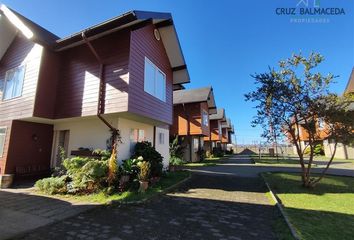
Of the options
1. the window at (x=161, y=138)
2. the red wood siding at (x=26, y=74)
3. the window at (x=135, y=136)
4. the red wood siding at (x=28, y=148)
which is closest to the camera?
the red wood siding at (x=26, y=74)

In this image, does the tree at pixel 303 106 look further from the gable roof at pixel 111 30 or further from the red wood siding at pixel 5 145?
the red wood siding at pixel 5 145

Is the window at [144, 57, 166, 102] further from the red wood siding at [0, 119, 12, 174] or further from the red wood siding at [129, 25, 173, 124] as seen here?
the red wood siding at [0, 119, 12, 174]

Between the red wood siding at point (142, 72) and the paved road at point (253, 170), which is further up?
the red wood siding at point (142, 72)

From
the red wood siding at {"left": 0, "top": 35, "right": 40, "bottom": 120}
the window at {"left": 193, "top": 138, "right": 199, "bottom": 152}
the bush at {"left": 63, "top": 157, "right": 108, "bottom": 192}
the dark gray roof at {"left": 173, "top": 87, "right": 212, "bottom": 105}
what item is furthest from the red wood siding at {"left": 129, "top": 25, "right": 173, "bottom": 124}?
the window at {"left": 193, "top": 138, "right": 199, "bottom": 152}

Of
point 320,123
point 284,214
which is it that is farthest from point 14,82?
point 320,123

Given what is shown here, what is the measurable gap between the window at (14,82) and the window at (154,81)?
653 centimetres

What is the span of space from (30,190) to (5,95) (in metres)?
6.37

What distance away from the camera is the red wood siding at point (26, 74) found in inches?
414

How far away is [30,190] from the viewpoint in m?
9.03

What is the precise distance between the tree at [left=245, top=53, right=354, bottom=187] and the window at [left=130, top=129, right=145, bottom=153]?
20.5ft

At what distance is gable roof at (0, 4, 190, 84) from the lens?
30.0 ft

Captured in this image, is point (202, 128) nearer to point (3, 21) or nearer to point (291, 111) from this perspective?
point (291, 111)

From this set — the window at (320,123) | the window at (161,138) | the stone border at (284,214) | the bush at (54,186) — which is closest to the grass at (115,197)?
→ the bush at (54,186)

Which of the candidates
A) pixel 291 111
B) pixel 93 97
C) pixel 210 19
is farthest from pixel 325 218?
pixel 210 19
